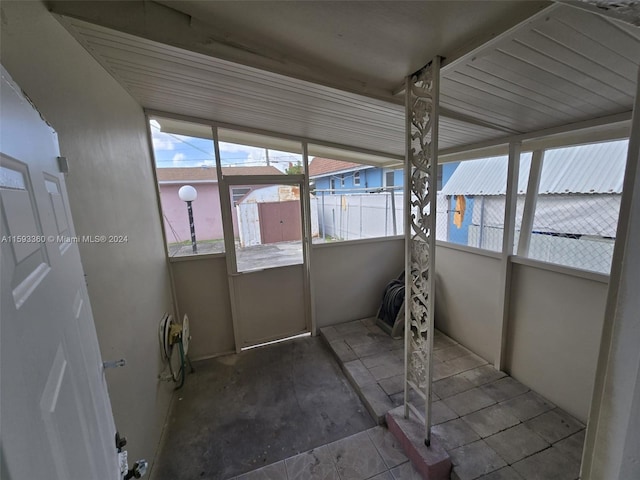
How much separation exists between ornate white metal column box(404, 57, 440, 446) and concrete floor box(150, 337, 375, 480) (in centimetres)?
73

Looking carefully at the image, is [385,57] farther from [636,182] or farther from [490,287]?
[490,287]

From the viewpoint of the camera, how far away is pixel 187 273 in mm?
2908

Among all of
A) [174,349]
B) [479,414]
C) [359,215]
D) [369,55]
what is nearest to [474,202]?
[359,215]

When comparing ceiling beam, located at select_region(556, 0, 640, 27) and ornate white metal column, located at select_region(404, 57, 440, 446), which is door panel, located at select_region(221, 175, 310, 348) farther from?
ceiling beam, located at select_region(556, 0, 640, 27)

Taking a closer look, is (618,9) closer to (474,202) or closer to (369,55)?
(369,55)

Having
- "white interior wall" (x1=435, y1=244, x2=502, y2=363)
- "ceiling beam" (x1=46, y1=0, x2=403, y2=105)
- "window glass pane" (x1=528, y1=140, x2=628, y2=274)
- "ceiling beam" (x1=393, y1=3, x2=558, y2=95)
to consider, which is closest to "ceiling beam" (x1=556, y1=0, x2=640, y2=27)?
"ceiling beam" (x1=393, y1=3, x2=558, y2=95)

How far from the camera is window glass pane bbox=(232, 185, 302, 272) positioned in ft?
10.0

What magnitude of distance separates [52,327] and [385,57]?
5.54 ft

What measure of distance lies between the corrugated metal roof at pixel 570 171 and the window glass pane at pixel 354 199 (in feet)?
3.52

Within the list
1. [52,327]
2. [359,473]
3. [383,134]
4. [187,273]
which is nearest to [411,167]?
[383,134]

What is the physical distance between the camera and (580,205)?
6.75 feet

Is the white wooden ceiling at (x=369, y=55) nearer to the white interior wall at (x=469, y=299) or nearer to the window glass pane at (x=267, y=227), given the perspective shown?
the window glass pane at (x=267, y=227)

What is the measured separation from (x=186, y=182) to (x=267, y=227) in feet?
3.24

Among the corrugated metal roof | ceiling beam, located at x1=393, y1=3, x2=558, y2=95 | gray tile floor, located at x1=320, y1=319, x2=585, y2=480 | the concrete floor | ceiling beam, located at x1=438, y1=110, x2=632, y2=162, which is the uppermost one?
ceiling beam, located at x1=393, y1=3, x2=558, y2=95
